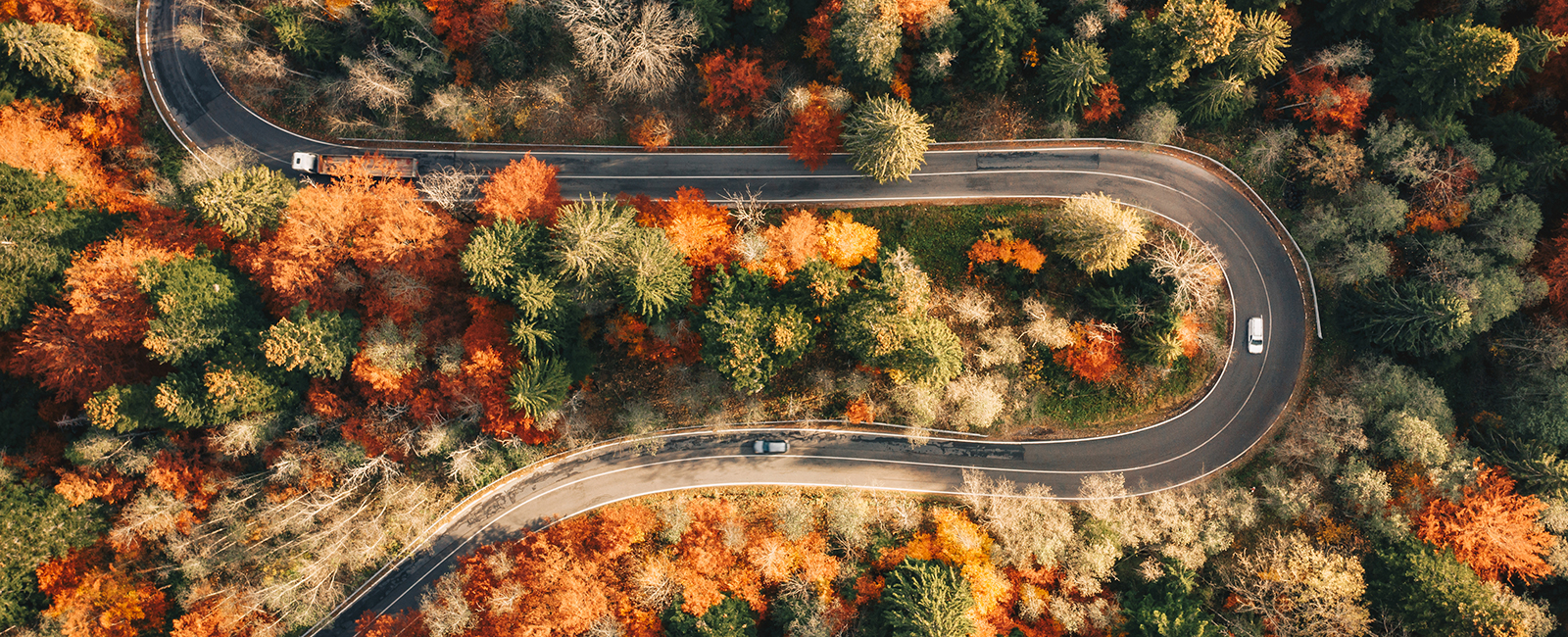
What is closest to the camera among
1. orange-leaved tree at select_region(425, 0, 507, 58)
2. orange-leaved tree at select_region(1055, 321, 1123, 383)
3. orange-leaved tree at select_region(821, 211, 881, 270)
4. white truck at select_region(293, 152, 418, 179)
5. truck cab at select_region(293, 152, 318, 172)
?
orange-leaved tree at select_region(821, 211, 881, 270)

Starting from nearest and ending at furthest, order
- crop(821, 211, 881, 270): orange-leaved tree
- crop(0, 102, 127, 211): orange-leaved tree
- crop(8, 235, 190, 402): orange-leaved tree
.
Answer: crop(821, 211, 881, 270): orange-leaved tree, crop(8, 235, 190, 402): orange-leaved tree, crop(0, 102, 127, 211): orange-leaved tree

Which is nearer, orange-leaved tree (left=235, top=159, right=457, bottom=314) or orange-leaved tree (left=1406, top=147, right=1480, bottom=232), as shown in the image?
orange-leaved tree (left=1406, top=147, right=1480, bottom=232)

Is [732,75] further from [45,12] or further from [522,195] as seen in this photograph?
[45,12]

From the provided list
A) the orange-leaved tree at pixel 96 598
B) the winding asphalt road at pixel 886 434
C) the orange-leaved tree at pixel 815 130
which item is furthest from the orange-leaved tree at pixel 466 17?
the orange-leaved tree at pixel 96 598

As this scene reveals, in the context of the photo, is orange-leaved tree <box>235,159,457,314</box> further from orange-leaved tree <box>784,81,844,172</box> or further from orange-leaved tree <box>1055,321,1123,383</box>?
orange-leaved tree <box>1055,321,1123,383</box>

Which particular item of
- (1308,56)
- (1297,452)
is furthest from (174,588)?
(1308,56)

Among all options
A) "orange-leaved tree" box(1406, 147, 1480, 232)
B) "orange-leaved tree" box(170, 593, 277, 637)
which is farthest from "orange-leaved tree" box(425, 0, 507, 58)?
"orange-leaved tree" box(1406, 147, 1480, 232)

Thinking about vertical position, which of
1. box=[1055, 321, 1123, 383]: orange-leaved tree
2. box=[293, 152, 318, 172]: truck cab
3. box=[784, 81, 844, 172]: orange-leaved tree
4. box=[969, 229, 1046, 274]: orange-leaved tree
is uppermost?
box=[784, 81, 844, 172]: orange-leaved tree
